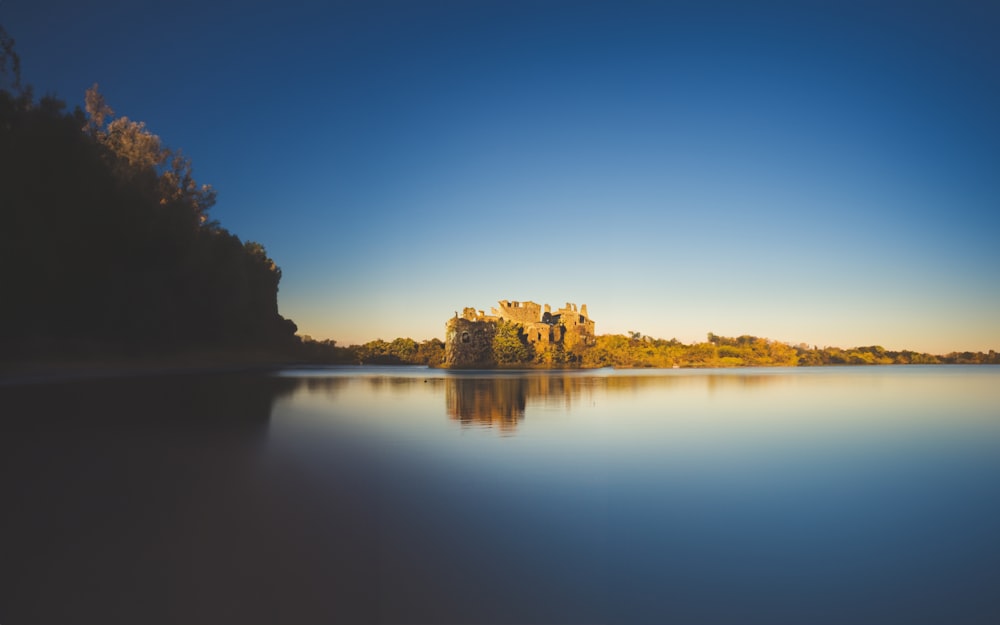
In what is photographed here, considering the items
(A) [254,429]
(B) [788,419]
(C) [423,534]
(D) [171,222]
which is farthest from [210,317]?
(C) [423,534]

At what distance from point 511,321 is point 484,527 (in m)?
83.2

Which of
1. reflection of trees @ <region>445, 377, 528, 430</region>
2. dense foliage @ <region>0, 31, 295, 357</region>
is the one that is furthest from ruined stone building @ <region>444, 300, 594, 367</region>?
reflection of trees @ <region>445, 377, 528, 430</region>

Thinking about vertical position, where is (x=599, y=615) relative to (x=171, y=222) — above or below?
below

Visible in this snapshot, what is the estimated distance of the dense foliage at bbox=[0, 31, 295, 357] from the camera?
752 inches

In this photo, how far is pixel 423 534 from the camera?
4.35 metres

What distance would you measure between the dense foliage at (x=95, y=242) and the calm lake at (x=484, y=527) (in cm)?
1233

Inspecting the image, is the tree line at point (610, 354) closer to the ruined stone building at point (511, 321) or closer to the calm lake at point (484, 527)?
the ruined stone building at point (511, 321)

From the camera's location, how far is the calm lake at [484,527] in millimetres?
3139

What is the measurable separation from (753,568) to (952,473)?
18.9 feet

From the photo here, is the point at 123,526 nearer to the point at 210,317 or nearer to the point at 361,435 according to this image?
the point at 361,435

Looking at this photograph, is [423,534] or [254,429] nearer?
[423,534]

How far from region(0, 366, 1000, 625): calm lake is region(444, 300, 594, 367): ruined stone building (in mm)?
65154

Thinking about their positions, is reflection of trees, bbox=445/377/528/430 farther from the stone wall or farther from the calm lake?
the stone wall

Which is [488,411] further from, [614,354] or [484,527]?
[614,354]
